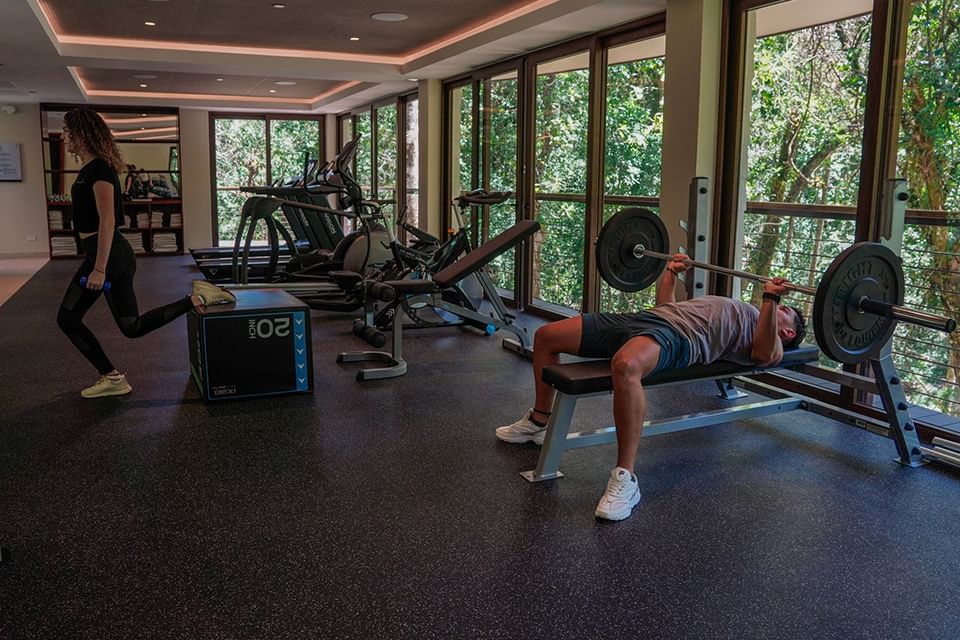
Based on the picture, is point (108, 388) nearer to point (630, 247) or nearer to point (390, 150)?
point (630, 247)

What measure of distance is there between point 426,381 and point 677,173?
1.79 meters

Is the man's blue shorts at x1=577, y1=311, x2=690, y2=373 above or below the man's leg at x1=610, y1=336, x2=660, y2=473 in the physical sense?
above

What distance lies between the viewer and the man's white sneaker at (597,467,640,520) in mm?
2453

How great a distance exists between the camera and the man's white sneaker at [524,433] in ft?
10.2

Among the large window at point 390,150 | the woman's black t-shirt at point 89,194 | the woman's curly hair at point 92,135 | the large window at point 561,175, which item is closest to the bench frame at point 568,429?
the woman's black t-shirt at point 89,194

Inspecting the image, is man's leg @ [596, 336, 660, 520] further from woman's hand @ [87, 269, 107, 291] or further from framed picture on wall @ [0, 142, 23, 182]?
framed picture on wall @ [0, 142, 23, 182]

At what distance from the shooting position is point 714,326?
112 inches

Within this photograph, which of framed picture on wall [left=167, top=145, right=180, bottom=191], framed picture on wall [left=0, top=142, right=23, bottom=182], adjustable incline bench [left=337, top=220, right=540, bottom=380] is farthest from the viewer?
framed picture on wall [left=167, top=145, right=180, bottom=191]

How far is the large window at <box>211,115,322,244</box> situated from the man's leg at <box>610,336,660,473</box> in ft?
30.9

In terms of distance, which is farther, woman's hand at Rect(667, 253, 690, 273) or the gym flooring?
woman's hand at Rect(667, 253, 690, 273)

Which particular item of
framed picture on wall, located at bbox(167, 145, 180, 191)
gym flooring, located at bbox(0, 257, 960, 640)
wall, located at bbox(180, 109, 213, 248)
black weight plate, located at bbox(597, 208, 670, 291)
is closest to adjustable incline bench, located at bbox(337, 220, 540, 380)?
gym flooring, located at bbox(0, 257, 960, 640)

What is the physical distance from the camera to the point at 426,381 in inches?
162

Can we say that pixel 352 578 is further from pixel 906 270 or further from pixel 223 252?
pixel 223 252

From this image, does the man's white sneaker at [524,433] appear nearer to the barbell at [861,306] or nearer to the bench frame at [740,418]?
the bench frame at [740,418]
